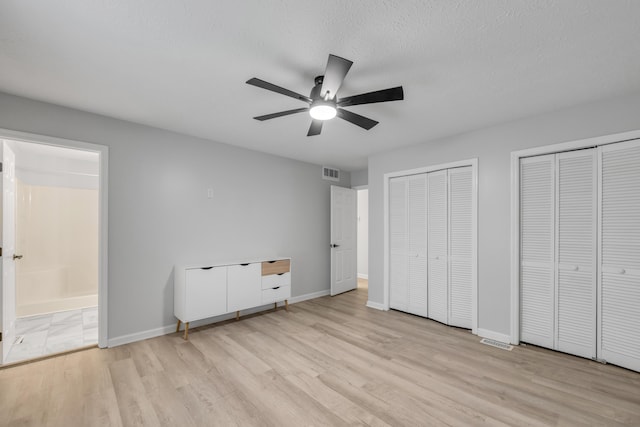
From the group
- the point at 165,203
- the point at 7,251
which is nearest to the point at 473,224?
the point at 165,203

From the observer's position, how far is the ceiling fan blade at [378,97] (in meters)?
1.87

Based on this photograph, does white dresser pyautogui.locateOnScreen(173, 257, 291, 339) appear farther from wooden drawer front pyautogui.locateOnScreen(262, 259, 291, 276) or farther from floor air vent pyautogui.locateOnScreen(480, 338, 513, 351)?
floor air vent pyautogui.locateOnScreen(480, 338, 513, 351)

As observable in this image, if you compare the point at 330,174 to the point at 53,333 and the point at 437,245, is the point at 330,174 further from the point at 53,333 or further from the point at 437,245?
the point at 53,333

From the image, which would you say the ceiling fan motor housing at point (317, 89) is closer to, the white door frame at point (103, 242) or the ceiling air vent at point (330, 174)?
the white door frame at point (103, 242)

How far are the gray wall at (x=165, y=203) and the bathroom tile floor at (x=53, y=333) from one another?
59cm

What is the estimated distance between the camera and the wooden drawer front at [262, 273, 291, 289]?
4.05 metres

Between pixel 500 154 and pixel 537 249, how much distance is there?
1.12 meters

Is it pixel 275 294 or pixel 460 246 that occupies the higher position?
pixel 460 246

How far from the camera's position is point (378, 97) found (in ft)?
6.37

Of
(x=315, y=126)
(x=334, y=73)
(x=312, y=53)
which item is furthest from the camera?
(x=315, y=126)

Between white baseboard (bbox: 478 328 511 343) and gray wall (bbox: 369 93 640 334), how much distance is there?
0.04m

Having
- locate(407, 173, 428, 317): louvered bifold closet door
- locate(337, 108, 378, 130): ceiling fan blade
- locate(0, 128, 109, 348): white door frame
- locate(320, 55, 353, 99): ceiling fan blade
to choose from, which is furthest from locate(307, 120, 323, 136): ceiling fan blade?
locate(0, 128, 109, 348): white door frame

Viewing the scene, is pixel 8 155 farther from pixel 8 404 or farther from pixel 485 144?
pixel 485 144

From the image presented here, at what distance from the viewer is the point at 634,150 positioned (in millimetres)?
2525
